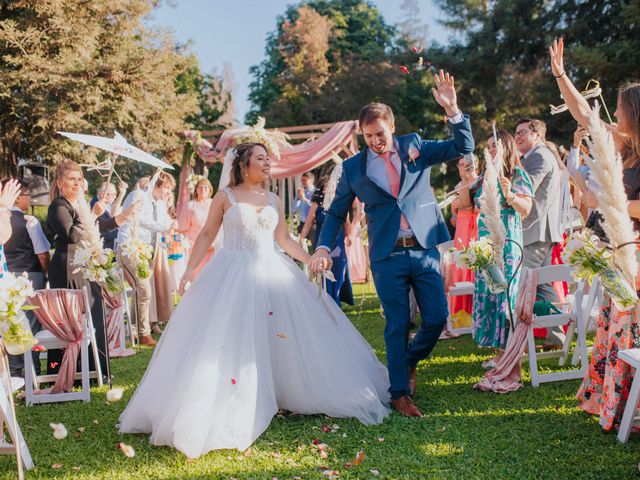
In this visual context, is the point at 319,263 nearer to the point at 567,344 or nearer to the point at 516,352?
the point at 516,352

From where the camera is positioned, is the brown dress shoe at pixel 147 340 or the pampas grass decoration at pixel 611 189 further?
the brown dress shoe at pixel 147 340

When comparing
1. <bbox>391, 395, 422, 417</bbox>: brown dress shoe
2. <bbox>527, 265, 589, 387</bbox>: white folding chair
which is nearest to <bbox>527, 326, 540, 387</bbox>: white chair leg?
<bbox>527, 265, 589, 387</bbox>: white folding chair

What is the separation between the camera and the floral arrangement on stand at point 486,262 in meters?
4.91

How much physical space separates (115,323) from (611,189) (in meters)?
5.77

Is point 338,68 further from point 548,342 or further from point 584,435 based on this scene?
point 584,435

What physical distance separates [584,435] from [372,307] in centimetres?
580

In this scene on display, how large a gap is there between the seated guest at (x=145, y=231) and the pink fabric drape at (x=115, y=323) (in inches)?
9.0

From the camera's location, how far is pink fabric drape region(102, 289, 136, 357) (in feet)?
22.8

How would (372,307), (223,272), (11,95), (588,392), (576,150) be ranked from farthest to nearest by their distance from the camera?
1. (11,95)
2. (372,307)
3. (576,150)
4. (223,272)
5. (588,392)

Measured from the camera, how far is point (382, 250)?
14.4 feet

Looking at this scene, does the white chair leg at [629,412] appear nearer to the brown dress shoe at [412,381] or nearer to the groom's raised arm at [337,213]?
the brown dress shoe at [412,381]

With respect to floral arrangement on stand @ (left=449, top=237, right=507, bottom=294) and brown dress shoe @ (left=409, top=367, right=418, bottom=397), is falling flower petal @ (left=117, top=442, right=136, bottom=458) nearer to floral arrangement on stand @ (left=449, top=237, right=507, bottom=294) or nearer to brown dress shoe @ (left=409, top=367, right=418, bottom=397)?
brown dress shoe @ (left=409, top=367, right=418, bottom=397)

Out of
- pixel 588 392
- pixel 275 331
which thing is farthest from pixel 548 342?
pixel 275 331

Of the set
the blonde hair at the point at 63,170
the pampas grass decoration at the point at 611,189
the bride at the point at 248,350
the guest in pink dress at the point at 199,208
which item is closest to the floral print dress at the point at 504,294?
the bride at the point at 248,350
